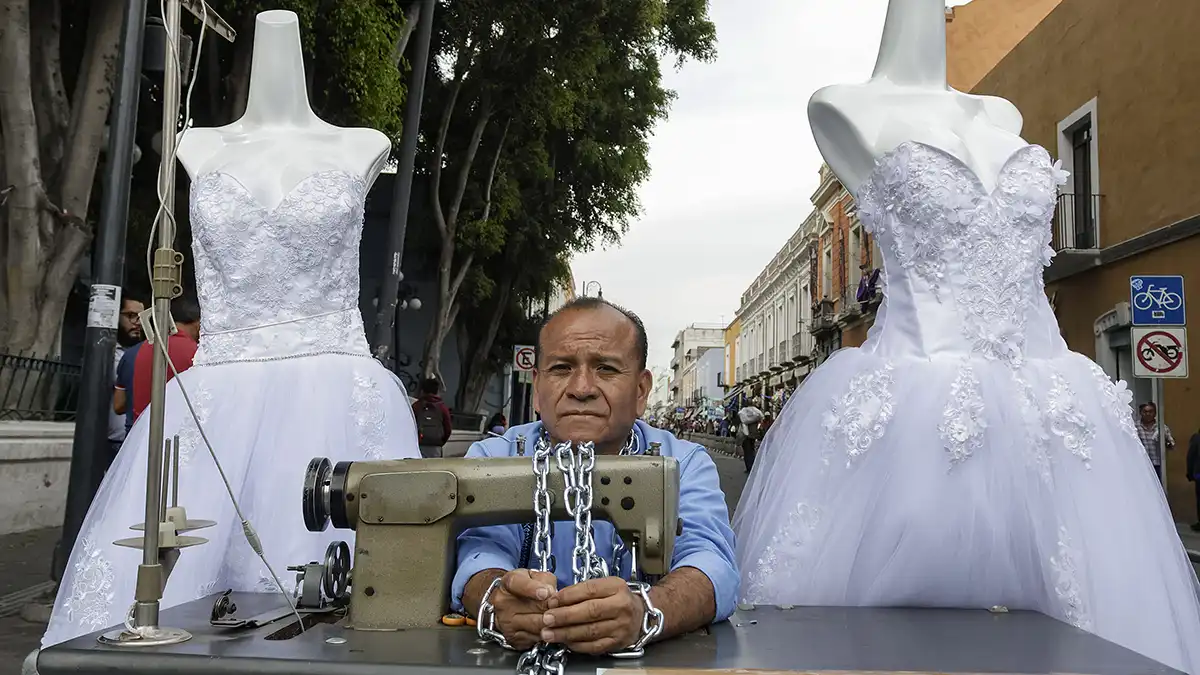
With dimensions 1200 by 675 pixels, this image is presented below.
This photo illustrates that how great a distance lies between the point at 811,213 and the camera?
4059 centimetres

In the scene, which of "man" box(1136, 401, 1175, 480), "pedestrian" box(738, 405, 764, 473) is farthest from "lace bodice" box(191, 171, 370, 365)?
"pedestrian" box(738, 405, 764, 473)

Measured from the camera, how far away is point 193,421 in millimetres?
3156

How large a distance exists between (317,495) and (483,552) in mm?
322

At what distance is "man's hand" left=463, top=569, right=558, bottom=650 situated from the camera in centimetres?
148

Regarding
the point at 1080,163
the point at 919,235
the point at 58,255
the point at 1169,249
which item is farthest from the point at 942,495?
the point at 1080,163

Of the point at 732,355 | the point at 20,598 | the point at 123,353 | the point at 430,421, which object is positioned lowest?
the point at 20,598

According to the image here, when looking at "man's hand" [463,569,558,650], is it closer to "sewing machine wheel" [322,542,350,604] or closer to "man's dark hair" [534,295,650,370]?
"sewing machine wheel" [322,542,350,604]

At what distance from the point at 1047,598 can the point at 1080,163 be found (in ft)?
47.7

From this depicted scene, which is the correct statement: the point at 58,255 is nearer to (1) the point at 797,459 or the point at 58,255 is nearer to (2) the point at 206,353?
(2) the point at 206,353

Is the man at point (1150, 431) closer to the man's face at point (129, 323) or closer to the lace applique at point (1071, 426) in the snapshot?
the lace applique at point (1071, 426)

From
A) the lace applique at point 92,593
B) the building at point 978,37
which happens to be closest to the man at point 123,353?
the lace applique at point 92,593

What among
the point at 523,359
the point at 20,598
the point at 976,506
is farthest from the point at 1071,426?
the point at 523,359

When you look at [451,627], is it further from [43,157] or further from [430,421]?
[430,421]

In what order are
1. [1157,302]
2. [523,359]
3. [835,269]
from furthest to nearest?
[835,269], [523,359], [1157,302]
